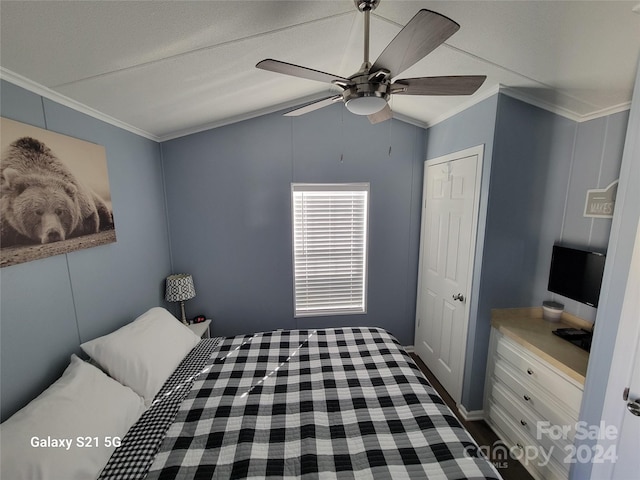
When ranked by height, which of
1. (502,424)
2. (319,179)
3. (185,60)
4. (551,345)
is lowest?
(502,424)

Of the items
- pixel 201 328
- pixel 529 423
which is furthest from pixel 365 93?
pixel 201 328

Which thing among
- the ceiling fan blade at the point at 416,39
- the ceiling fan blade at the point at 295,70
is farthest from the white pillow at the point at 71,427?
the ceiling fan blade at the point at 416,39

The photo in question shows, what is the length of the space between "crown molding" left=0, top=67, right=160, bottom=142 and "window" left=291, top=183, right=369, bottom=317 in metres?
1.51

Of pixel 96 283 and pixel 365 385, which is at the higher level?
pixel 96 283

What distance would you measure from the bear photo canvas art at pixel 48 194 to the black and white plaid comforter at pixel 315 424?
1.11 metres

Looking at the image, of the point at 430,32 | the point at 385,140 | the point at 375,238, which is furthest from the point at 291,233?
the point at 430,32

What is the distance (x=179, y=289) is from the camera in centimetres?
258

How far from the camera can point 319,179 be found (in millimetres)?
2832

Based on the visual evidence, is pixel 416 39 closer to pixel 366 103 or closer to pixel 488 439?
pixel 366 103

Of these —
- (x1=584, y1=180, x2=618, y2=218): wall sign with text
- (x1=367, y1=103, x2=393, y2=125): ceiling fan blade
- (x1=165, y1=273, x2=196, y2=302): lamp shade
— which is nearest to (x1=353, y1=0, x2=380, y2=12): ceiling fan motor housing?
(x1=367, y1=103, x2=393, y2=125): ceiling fan blade

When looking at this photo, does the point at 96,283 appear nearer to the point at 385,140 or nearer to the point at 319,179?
the point at 319,179

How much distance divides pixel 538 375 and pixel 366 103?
1981 mm

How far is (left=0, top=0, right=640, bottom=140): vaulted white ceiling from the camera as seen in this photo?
1.07 m

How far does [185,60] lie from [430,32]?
1267mm
